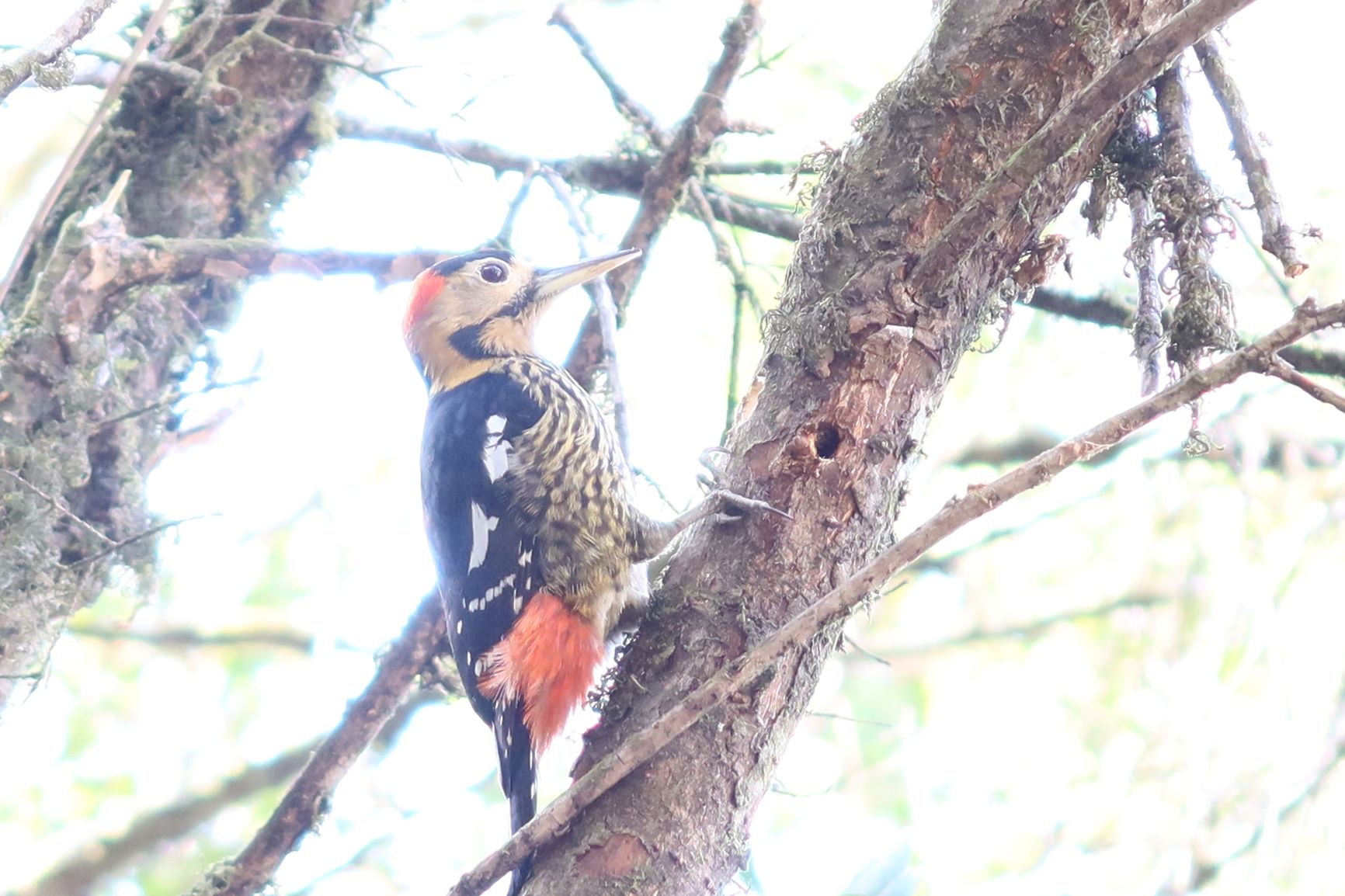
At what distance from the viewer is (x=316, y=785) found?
8.21 feet

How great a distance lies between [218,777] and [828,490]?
433 centimetres

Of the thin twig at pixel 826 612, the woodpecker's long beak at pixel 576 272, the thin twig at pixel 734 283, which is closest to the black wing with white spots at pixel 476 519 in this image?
the woodpecker's long beak at pixel 576 272

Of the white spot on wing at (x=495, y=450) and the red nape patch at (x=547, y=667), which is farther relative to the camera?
the white spot on wing at (x=495, y=450)

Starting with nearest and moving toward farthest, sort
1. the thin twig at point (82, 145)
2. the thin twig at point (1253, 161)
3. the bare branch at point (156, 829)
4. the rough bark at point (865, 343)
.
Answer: the thin twig at point (82, 145), the thin twig at point (1253, 161), the rough bark at point (865, 343), the bare branch at point (156, 829)

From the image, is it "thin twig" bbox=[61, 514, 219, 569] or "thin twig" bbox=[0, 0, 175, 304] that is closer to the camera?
"thin twig" bbox=[0, 0, 175, 304]

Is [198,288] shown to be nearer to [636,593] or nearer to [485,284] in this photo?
[485,284]

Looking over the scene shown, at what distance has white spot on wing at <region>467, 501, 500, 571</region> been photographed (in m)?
2.80

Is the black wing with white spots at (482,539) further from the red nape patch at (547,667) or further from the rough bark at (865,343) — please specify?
the rough bark at (865,343)

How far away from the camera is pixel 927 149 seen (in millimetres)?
1995

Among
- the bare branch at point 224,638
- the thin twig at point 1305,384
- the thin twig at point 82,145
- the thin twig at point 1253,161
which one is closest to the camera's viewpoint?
the thin twig at point 1305,384

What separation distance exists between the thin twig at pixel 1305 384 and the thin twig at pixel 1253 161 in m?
0.33

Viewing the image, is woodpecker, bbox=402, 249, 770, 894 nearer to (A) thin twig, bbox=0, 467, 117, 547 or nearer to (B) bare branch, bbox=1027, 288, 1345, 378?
(A) thin twig, bbox=0, 467, 117, 547

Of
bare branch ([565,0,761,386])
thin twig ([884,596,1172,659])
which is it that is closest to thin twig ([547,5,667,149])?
bare branch ([565,0,761,386])

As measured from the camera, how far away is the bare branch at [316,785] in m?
2.50
